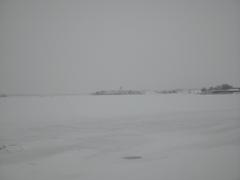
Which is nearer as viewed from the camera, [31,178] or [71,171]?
[31,178]

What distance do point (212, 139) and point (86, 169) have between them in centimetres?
350

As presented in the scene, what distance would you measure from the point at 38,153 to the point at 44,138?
1711mm

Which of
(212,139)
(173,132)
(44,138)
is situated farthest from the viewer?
(173,132)

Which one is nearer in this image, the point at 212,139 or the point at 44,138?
the point at 212,139

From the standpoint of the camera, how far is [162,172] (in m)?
3.77

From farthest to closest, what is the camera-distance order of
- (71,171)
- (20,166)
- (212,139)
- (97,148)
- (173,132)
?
1. (173,132)
2. (212,139)
3. (97,148)
4. (20,166)
5. (71,171)

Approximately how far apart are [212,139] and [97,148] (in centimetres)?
281

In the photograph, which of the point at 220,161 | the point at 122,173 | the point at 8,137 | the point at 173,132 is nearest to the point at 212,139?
the point at 173,132

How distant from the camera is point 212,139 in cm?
609

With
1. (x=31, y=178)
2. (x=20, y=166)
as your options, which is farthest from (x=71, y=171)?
(x=20, y=166)

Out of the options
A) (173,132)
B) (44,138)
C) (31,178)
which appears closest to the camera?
(31,178)

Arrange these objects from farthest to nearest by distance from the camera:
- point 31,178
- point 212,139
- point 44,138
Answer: point 44,138, point 212,139, point 31,178

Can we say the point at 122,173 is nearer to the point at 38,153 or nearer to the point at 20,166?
the point at 20,166

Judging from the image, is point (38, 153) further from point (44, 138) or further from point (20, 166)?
point (44, 138)
